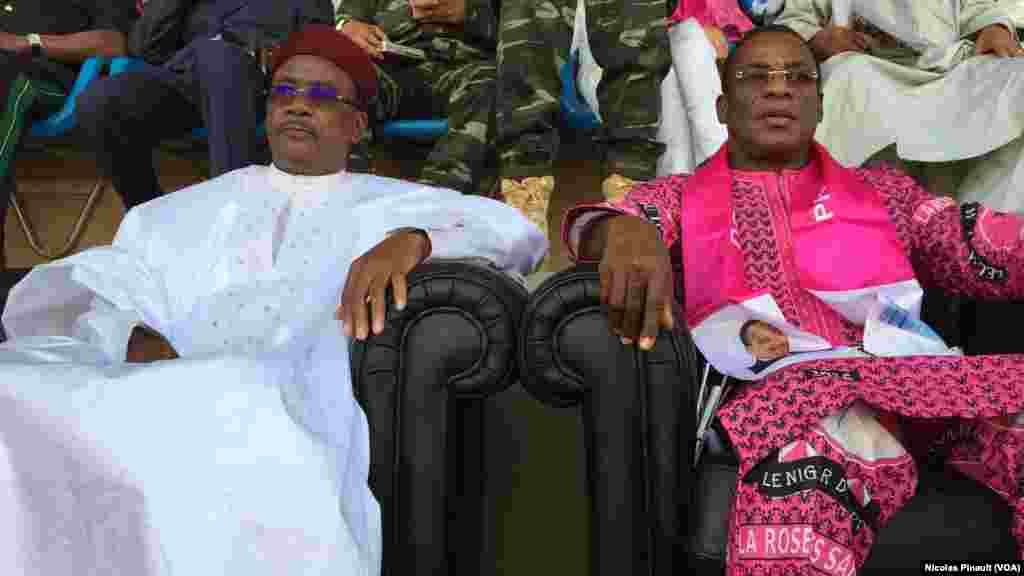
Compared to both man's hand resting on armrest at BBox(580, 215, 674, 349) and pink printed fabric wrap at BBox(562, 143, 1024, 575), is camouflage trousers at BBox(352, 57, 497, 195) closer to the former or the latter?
pink printed fabric wrap at BBox(562, 143, 1024, 575)

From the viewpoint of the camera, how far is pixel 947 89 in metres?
2.67

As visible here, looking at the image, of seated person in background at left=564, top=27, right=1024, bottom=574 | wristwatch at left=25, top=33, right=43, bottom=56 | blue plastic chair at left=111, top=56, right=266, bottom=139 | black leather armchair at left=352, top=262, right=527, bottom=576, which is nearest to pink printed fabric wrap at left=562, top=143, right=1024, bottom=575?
seated person in background at left=564, top=27, right=1024, bottom=574

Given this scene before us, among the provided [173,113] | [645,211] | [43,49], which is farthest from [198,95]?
[645,211]

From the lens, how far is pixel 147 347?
1.72 meters

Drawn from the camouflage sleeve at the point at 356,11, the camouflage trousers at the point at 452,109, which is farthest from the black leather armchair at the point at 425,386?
the camouflage sleeve at the point at 356,11

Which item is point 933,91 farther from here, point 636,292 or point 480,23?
point 636,292

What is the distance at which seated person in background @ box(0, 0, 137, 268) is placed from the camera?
2.92 m

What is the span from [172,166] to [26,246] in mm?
659

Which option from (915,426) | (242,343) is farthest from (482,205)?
(915,426)

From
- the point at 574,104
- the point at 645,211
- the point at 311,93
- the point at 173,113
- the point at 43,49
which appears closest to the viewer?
the point at 645,211

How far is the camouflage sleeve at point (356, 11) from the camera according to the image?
2.90 m

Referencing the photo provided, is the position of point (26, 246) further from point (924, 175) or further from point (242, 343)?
point (924, 175)

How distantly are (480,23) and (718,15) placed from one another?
80 cm

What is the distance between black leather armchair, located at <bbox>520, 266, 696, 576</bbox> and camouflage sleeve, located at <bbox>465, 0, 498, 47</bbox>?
162 cm
